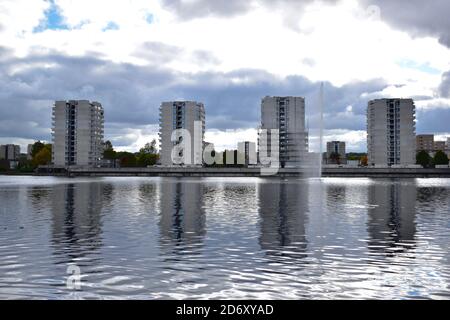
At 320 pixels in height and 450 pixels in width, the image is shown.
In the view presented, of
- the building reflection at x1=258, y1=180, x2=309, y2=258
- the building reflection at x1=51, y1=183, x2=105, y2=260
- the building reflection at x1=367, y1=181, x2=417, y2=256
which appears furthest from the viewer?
the building reflection at x1=367, y1=181, x2=417, y2=256

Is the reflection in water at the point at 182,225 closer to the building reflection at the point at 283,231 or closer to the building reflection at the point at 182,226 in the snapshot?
the building reflection at the point at 182,226

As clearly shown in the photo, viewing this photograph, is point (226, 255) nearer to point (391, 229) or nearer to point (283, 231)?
point (283, 231)

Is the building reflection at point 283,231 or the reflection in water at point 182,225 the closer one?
the building reflection at point 283,231

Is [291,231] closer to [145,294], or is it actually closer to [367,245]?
[367,245]

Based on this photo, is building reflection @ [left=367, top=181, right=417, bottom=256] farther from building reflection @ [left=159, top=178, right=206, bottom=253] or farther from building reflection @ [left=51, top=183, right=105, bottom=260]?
building reflection @ [left=51, top=183, right=105, bottom=260]

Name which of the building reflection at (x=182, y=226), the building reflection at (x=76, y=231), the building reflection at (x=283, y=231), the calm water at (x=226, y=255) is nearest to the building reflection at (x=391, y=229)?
the calm water at (x=226, y=255)

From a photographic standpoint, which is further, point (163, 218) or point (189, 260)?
point (163, 218)

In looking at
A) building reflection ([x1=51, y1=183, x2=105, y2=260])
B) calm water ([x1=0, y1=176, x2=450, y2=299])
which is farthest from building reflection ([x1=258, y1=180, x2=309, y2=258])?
building reflection ([x1=51, y1=183, x2=105, y2=260])

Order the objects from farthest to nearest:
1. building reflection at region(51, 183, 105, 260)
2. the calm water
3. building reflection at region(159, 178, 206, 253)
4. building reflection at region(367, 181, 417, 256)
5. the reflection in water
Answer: the reflection in water
building reflection at region(159, 178, 206, 253)
building reflection at region(367, 181, 417, 256)
building reflection at region(51, 183, 105, 260)
the calm water

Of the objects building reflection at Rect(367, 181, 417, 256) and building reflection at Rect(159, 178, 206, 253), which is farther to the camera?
building reflection at Rect(159, 178, 206, 253)

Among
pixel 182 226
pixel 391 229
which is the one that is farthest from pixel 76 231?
pixel 391 229
